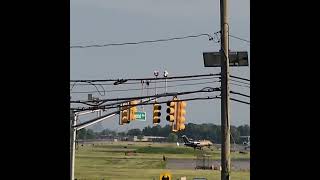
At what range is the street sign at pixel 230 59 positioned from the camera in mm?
19078

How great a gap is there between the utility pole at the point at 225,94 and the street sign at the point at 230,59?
38.4 inches

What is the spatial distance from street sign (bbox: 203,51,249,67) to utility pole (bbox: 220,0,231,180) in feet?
3.20

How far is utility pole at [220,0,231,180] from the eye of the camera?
1716 cm

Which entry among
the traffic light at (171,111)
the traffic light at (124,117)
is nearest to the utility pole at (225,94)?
the traffic light at (171,111)

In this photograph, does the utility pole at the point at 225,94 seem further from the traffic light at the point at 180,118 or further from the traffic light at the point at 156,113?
the traffic light at the point at 156,113

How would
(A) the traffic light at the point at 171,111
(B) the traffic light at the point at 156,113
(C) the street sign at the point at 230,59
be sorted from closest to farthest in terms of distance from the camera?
(C) the street sign at the point at 230,59
(A) the traffic light at the point at 171,111
(B) the traffic light at the point at 156,113

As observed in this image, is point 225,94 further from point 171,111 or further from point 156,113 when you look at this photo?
point 156,113
